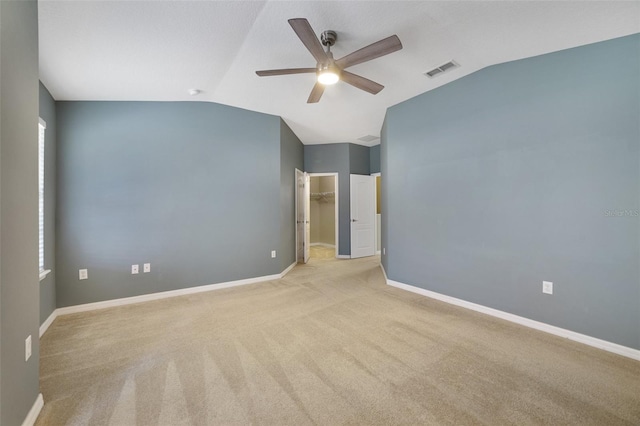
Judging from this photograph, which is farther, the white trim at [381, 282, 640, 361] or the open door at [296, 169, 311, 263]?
the open door at [296, 169, 311, 263]

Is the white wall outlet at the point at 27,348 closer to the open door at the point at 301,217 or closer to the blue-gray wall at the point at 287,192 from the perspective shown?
the blue-gray wall at the point at 287,192

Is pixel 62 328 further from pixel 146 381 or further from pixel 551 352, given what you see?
pixel 551 352

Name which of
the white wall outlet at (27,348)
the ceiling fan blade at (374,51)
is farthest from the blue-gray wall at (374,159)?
the white wall outlet at (27,348)

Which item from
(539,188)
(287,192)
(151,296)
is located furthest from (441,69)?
(151,296)

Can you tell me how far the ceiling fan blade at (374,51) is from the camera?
6.32 ft

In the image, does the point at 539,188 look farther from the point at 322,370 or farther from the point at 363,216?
the point at 363,216

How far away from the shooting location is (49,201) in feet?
9.66

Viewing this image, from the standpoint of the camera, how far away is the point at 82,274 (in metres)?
3.17

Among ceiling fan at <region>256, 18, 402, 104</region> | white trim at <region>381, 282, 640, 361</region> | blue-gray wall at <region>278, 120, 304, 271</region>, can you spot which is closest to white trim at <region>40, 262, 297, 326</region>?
blue-gray wall at <region>278, 120, 304, 271</region>

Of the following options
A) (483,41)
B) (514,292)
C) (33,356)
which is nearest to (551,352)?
(514,292)

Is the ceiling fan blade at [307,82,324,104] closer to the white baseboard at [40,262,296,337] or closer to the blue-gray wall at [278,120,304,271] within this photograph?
the blue-gray wall at [278,120,304,271]

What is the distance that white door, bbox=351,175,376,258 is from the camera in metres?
6.08

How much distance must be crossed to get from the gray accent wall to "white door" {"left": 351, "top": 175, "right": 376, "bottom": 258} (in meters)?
5.16

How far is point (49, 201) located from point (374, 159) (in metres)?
5.77
